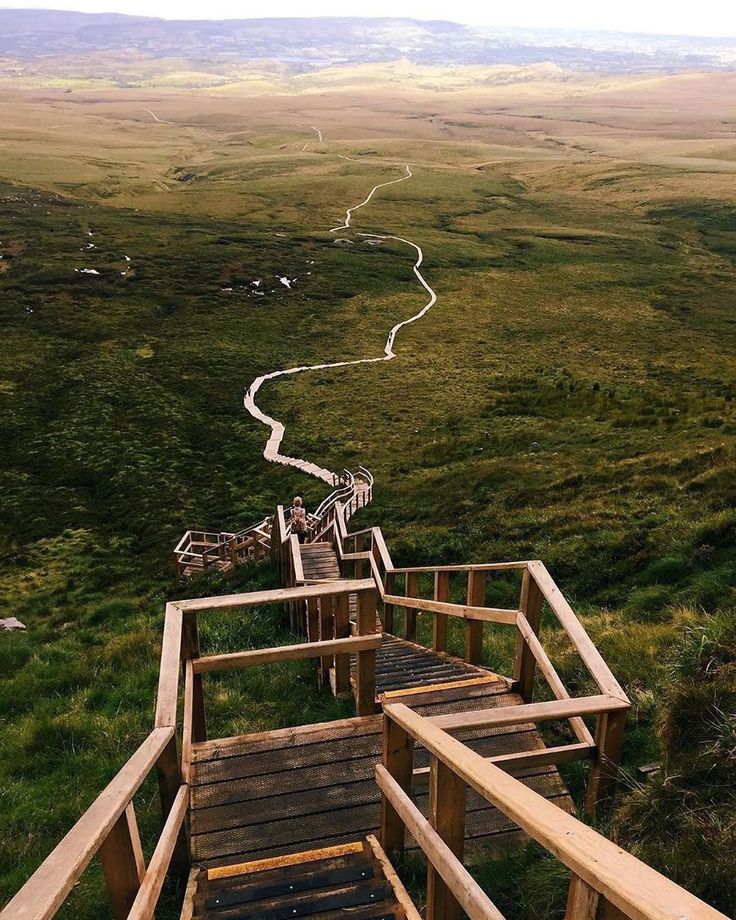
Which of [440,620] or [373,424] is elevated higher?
[440,620]

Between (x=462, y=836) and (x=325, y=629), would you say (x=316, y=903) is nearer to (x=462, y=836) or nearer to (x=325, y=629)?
(x=462, y=836)

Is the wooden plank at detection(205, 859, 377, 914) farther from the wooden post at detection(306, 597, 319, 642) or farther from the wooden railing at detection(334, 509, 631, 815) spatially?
the wooden post at detection(306, 597, 319, 642)

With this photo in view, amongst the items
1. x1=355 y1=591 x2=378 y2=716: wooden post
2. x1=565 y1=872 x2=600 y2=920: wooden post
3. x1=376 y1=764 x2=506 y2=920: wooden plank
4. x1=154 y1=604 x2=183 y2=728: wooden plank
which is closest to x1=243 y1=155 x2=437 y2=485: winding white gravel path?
x1=355 y1=591 x2=378 y2=716: wooden post

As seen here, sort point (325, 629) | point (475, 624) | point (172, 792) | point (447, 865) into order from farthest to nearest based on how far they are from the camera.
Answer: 1. point (325, 629)
2. point (475, 624)
3. point (172, 792)
4. point (447, 865)

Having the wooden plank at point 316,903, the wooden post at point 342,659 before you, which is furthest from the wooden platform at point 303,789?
the wooden post at point 342,659

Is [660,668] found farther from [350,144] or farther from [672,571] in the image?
[350,144]

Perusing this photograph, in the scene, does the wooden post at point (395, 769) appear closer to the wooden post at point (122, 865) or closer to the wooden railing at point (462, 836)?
the wooden railing at point (462, 836)

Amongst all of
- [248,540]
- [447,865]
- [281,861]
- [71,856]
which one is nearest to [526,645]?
[281,861]
